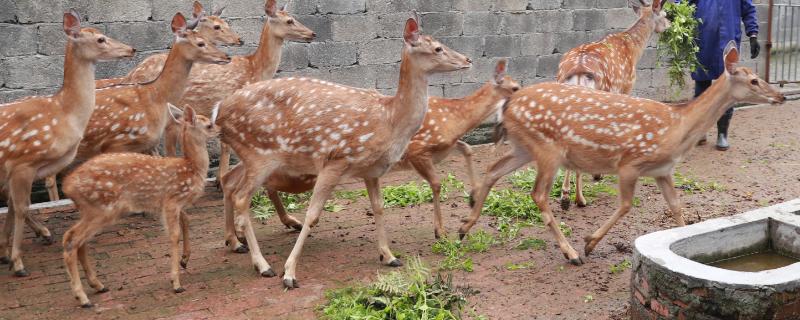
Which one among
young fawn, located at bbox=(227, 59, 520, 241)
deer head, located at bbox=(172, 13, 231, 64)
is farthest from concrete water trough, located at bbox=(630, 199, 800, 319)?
deer head, located at bbox=(172, 13, 231, 64)

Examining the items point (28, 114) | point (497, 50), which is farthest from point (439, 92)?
point (28, 114)

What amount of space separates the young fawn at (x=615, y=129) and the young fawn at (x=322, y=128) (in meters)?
0.75

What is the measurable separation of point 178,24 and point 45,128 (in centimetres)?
139

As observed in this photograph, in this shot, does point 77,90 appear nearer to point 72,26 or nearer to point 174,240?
point 72,26

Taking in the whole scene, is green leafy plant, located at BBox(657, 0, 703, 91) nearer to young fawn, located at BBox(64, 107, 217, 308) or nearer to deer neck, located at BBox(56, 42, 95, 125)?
young fawn, located at BBox(64, 107, 217, 308)

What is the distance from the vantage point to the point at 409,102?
227 inches

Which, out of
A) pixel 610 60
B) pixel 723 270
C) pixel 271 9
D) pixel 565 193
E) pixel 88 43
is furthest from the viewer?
pixel 610 60

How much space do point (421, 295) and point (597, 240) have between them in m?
1.75

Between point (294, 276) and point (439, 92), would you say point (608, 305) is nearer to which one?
point (294, 276)

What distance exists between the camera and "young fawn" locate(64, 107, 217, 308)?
534 cm

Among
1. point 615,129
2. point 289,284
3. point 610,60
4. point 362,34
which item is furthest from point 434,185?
point 362,34

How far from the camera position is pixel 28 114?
19.5ft

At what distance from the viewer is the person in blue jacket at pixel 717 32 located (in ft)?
31.9

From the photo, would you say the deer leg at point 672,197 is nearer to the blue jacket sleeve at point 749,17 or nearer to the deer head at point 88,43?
the deer head at point 88,43
